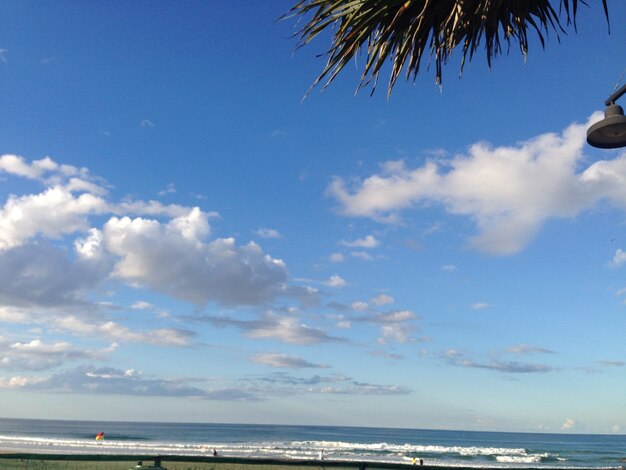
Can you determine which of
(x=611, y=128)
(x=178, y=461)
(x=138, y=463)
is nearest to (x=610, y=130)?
(x=611, y=128)

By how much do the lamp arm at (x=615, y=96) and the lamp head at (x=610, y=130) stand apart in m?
0.03

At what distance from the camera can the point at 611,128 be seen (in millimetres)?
4840

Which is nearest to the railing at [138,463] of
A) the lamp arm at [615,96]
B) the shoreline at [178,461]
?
the shoreline at [178,461]

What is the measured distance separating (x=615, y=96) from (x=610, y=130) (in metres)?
0.31

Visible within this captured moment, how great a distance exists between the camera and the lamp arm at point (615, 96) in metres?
4.82

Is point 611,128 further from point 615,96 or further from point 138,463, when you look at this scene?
point 138,463

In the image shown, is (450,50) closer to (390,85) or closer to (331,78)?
(390,85)

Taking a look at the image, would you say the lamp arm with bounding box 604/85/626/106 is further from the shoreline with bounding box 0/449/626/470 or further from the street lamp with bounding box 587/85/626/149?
the shoreline with bounding box 0/449/626/470

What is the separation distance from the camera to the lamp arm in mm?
4825

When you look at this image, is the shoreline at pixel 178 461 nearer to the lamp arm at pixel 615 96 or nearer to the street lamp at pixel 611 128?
the street lamp at pixel 611 128

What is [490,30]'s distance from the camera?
173 inches

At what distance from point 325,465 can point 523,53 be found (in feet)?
15.1

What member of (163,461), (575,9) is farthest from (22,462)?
(575,9)

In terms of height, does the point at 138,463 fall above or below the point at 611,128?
below
